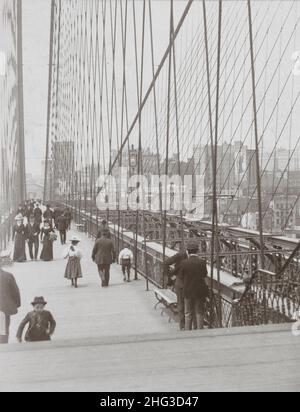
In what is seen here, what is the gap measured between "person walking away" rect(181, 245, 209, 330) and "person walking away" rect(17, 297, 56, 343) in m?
1.10

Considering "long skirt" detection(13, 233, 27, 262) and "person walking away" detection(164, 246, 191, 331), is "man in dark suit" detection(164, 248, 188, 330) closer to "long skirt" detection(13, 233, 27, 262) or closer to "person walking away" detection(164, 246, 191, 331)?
"person walking away" detection(164, 246, 191, 331)

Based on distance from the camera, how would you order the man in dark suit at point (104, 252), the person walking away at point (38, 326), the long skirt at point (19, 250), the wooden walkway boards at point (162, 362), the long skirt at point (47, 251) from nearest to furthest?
the wooden walkway boards at point (162, 362) → the person walking away at point (38, 326) → the man in dark suit at point (104, 252) → the long skirt at point (19, 250) → the long skirt at point (47, 251)

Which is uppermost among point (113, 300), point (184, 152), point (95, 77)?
point (95, 77)

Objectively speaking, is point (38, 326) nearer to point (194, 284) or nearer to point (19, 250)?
point (194, 284)

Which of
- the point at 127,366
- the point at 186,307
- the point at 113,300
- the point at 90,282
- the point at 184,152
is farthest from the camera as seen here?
the point at 184,152

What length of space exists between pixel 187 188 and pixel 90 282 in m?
10.9

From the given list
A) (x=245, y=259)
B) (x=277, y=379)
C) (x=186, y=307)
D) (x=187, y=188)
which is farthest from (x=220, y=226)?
(x=187, y=188)

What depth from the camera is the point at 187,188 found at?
1991 centimetres

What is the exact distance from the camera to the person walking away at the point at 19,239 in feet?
36.5

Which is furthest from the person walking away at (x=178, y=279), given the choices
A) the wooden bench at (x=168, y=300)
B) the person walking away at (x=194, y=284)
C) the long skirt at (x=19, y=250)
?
the long skirt at (x=19, y=250)

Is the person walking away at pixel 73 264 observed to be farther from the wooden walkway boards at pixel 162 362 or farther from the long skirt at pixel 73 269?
the wooden walkway boards at pixel 162 362

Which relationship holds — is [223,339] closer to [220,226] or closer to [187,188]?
[220,226]

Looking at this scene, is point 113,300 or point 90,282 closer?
point 113,300

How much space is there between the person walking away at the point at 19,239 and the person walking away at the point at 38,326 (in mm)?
6695
